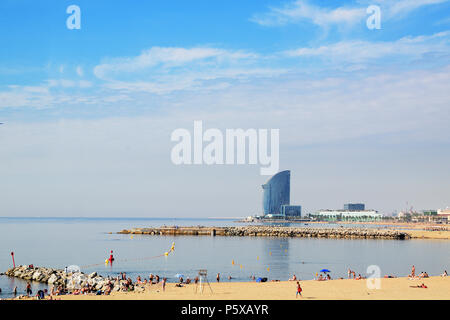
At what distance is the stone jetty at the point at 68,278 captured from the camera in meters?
41.2

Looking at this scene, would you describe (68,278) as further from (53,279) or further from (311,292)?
(311,292)

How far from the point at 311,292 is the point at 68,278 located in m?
25.1

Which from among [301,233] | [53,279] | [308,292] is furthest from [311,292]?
[301,233]

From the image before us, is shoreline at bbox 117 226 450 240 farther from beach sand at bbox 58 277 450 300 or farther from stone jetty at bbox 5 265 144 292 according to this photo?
stone jetty at bbox 5 265 144 292

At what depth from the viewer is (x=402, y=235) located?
127125mm

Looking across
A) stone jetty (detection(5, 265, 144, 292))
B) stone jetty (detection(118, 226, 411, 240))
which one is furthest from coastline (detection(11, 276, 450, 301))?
stone jetty (detection(118, 226, 411, 240))

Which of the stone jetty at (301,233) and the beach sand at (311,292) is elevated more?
the beach sand at (311,292)

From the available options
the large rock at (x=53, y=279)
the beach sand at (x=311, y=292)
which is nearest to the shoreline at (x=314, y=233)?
the beach sand at (x=311, y=292)

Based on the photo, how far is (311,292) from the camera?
35750mm

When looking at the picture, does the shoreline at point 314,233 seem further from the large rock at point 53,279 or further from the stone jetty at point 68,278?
the large rock at point 53,279

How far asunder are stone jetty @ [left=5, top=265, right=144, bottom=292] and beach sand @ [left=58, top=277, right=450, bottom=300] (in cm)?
389

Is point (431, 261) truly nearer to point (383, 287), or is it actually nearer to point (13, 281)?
point (383, 287)

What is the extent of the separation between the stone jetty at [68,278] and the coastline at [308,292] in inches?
142
